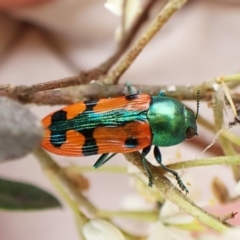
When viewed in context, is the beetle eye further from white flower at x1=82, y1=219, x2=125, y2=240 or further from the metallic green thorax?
white flower at x1=82, y1=219, x2=125, y2=240

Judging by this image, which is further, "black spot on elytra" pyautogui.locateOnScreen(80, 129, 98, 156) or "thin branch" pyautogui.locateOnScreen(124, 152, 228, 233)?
"black spot on elytra" pyautogui.locateOnScreen(80, 129, 98, 156)

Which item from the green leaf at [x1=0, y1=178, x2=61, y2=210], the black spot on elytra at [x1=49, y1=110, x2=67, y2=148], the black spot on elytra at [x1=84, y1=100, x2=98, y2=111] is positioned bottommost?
the green leaf at [x1=0, y1=178, x2=61, y2=210]

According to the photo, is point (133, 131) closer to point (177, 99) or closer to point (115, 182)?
point (177, 99)

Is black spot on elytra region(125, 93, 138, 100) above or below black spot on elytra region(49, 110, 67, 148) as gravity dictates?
above

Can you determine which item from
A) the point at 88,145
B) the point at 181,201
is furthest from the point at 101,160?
the point at 181,201

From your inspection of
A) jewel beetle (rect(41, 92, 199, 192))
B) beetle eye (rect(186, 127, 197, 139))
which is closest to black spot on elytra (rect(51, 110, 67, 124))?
jewel beetle (rect(41, 92, 199, 192))

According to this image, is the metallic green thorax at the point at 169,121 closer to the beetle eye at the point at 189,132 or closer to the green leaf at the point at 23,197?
the beetle eye at the point at 189,132
